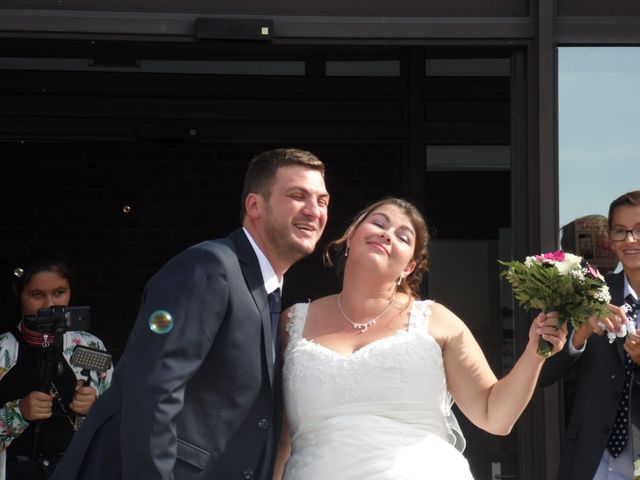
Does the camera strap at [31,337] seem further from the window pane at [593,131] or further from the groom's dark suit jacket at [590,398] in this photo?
the window pane at [593,131]

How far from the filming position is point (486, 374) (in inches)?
144

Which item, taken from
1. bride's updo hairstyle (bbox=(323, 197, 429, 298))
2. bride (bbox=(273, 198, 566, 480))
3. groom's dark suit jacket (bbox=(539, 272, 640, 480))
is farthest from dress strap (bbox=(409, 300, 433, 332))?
groom's dark suit jacket (bbox=(539, 272, 640, 480))

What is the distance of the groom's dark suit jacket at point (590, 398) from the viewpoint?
414 centimetres

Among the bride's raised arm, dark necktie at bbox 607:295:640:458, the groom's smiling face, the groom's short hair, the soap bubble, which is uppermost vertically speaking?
the groom's short hair

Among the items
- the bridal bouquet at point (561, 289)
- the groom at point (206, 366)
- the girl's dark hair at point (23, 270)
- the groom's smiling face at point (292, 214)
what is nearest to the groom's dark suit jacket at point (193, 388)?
the groom at point (206, 366)

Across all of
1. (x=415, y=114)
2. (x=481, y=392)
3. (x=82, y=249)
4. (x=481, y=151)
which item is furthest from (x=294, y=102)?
(x=481, y=392)

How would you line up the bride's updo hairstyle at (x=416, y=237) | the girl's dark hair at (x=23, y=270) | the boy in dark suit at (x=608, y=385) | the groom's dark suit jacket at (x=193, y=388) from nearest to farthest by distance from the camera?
the groom's dark suit jacket at (x=193, y=388)
the bride's updo hairstyle at (x=416, y=237)
the boy in dark suit at (x=608, y=385)
the girl's dark hair at (x=23, y=270)

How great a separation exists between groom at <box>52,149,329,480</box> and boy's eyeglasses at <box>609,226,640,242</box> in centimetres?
139

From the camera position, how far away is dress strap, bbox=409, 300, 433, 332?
3721 mm

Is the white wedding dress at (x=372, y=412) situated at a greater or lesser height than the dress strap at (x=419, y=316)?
lesser

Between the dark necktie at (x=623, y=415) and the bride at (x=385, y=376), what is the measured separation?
69 centimetres

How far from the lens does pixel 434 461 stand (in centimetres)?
346

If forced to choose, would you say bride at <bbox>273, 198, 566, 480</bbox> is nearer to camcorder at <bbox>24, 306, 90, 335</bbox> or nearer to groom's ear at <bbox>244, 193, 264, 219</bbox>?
groom's ear at <bbox>244, 193, 264, 219</bbox>

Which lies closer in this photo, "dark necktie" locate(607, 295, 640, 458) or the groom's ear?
the groom's ear
